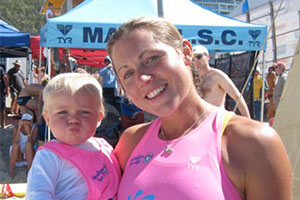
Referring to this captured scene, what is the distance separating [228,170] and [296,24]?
35.2ft

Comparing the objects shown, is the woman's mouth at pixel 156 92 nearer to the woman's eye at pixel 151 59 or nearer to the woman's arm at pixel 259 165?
the woman's eye at pixel 151 59

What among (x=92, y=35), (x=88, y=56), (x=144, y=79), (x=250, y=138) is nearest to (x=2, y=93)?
(x=88, y=56)

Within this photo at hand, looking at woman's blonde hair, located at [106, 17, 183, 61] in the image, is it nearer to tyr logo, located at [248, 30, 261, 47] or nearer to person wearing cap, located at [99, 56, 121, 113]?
tyr logo, located at [248, 30, 261, 47]

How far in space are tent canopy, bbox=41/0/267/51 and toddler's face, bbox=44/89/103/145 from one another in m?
3.55

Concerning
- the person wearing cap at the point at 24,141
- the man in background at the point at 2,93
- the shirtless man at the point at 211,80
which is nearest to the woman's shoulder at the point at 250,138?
the shirtless man at the point at 211,80

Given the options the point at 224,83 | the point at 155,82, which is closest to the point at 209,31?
the point at 224,83

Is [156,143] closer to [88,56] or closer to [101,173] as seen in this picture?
[101,173]

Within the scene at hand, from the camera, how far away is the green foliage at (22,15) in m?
32.4

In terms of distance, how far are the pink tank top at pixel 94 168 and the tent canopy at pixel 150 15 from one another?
11.9 feet

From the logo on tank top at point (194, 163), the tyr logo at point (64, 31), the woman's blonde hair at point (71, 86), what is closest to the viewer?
the logo on tank top at point (194, 163)

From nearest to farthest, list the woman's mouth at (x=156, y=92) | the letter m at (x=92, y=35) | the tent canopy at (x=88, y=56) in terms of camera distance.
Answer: the woman's mouth at (x=156, y=92), the letter m at (x=92, y=35), the tent canopy at (x=88, y=56)

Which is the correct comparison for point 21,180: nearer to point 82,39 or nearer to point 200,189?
point 82,39

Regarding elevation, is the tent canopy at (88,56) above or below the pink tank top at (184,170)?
above

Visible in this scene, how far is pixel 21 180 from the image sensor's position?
205 inches
